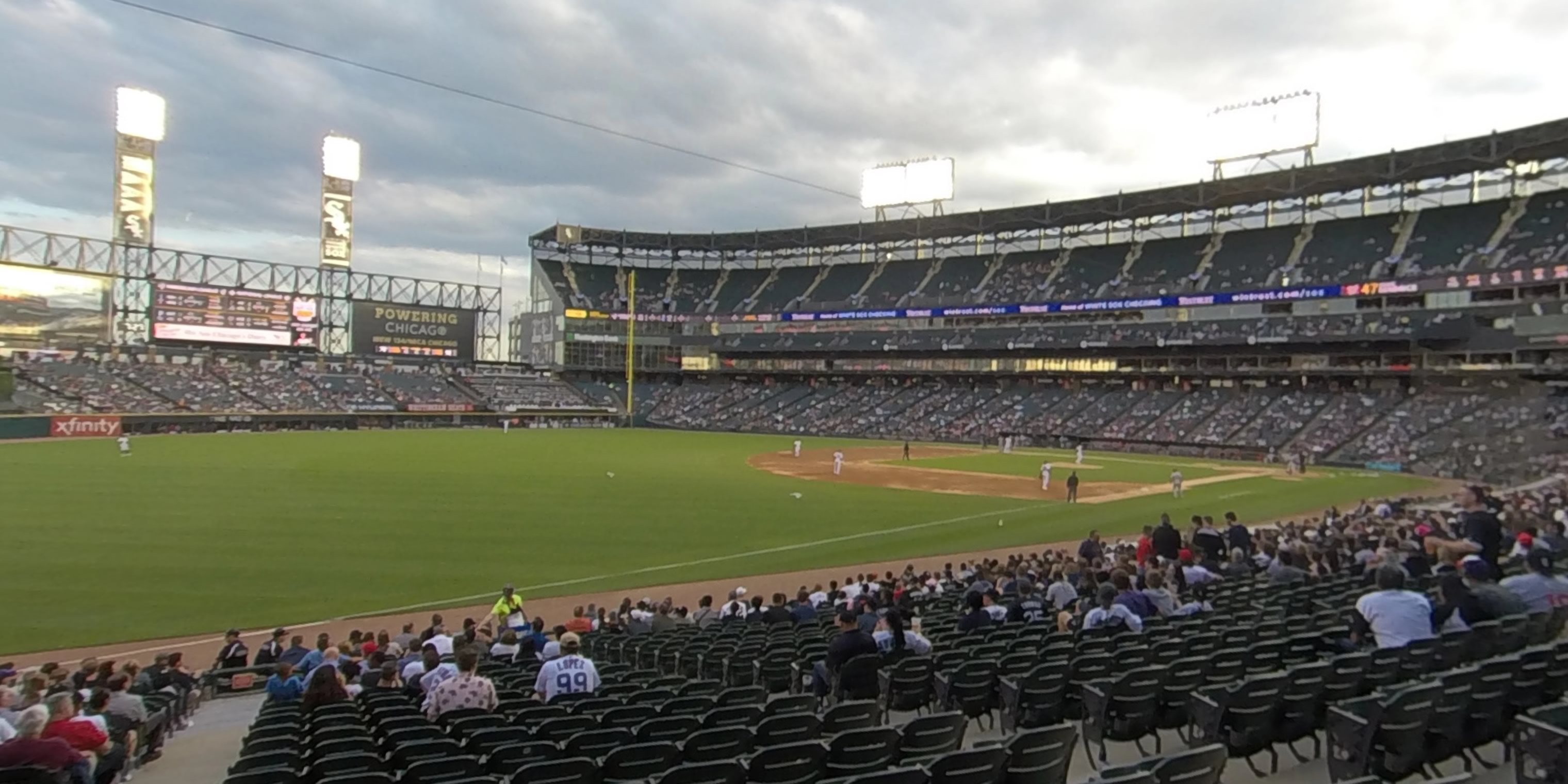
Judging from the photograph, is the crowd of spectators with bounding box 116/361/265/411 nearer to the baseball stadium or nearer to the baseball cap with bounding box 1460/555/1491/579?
the baseball stadium

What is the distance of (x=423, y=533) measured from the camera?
24516 millimetres

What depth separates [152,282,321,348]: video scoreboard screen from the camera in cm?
6625

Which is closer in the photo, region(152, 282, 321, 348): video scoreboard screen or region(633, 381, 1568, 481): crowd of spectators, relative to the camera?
region(633, 381, 1568, 481): crowd of spectators

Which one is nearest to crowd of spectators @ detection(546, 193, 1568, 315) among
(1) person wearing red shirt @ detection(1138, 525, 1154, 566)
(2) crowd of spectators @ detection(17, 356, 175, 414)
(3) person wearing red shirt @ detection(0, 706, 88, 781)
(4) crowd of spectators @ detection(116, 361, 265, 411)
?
(4) crowd of spectators @ detection(116, 361, 265, 411)

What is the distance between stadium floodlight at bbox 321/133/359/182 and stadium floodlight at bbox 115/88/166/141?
12415 mm

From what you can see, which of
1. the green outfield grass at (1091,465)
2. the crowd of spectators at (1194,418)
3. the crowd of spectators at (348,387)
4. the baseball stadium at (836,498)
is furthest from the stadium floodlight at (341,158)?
the green outfield grass at (1091,465)

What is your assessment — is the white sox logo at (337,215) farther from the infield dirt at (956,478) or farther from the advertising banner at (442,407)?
the infield dirt at (956,478)

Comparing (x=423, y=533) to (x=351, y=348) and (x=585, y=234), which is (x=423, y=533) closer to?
(x=351, y=348)

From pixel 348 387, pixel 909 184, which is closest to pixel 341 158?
pixel 348 387

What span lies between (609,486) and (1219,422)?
41944mm

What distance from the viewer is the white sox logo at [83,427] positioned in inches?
2114

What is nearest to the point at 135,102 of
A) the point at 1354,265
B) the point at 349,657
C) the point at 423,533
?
the point at 423,533

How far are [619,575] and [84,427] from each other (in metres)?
51.6

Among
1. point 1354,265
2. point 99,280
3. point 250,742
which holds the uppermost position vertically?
point 1354,265
